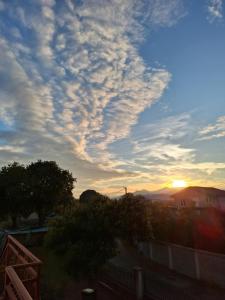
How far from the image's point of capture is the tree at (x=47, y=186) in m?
36.2

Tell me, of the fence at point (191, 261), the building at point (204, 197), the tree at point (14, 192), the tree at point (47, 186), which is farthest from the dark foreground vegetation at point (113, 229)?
the building at point (204, 197)

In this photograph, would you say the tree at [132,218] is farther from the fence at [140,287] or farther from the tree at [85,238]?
the fence at [140,287]

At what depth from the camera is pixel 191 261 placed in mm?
16688

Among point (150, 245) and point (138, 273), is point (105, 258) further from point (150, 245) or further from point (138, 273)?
point (150, 245)

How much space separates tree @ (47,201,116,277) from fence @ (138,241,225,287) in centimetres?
492

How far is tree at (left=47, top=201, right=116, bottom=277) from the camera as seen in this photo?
47.6 ft

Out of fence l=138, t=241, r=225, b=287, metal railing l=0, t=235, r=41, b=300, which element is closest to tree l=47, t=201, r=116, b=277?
fence l=138, t=241, r=225, b=287

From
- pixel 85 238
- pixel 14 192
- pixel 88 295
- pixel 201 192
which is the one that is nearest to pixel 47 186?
pixel 14 192

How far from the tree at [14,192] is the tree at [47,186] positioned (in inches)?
33.2

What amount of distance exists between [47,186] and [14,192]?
421 cm

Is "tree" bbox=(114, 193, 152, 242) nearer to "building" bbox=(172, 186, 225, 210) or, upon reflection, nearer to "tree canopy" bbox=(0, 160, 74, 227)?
"tree canopy" bbox=(0, 160, 74, 227)

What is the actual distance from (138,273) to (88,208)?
5.00m

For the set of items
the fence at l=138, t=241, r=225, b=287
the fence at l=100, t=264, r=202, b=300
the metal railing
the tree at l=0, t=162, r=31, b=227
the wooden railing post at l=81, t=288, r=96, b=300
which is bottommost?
the fence at l=100, t=264, r=202, b=300

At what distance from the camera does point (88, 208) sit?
677 inches
